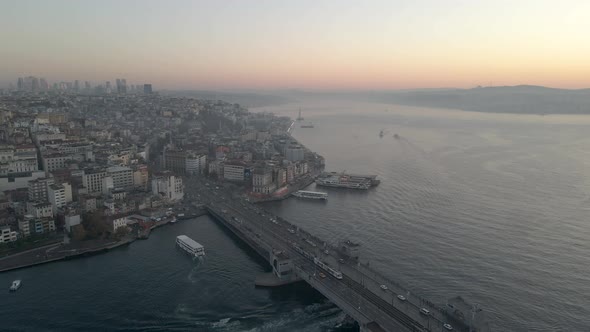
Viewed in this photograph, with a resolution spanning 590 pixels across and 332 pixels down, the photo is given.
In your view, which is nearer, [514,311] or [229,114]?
[514,311]

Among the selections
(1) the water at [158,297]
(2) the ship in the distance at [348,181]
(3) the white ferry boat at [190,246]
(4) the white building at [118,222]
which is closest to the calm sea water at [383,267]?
(1) the water at [158,297]

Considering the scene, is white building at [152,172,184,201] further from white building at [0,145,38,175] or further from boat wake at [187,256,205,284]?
boat wake at [187,256,205,284]

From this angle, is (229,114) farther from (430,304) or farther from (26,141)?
(430,304)

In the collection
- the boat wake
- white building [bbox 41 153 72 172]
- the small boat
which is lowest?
the small boat

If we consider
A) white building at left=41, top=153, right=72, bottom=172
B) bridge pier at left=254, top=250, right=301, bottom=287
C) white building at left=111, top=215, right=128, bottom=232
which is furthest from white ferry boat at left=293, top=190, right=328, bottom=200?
white building at left=41, top=153, right=72, bottom=172

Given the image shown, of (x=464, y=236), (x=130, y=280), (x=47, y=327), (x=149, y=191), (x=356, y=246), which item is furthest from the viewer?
(x=149, y=191)

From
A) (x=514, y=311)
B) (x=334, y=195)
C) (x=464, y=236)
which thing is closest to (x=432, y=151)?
(x=334, y=195)

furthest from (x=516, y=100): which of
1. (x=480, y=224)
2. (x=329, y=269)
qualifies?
(x=329, y=269)
